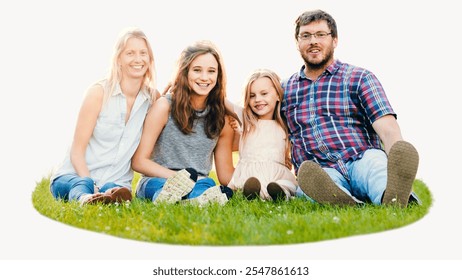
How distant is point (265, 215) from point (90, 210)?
1255 millimetres

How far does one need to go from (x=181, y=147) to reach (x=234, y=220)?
1339 millimetres

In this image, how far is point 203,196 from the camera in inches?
191

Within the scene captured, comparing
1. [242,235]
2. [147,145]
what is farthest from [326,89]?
[242,235]

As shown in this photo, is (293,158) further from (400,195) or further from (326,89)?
(400,195)

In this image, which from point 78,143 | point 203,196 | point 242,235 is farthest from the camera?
point 78,143

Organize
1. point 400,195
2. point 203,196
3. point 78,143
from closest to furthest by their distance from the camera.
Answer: point 400,195
point 203,196
point 78,143

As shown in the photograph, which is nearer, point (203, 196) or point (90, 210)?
point (90, 210)

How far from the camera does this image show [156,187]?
16.8ft

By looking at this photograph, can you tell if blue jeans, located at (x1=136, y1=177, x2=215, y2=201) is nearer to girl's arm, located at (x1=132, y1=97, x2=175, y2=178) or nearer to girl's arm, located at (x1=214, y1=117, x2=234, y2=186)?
girl's arm, located at (x1=132, y1=97, x2=175, y2=178)

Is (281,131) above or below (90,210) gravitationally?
above

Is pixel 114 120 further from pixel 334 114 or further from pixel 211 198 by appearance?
pixel 334 114

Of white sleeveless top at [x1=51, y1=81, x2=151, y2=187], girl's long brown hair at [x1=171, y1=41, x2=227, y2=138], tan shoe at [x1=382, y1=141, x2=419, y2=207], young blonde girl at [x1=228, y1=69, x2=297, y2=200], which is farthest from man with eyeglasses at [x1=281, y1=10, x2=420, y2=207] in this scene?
white sleeveless top at [x1=51, y1=81, x2=151, y2=187]

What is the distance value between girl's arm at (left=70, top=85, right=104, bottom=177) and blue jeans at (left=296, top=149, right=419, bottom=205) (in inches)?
71.3

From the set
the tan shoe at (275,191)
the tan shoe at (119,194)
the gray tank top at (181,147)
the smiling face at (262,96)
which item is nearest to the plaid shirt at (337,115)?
the smiling face at (262,96)
